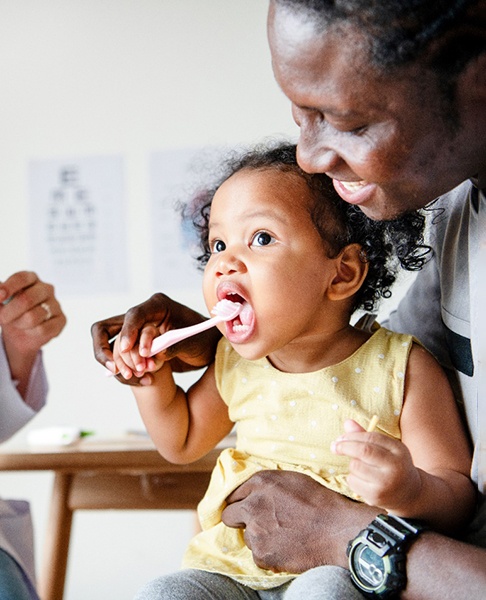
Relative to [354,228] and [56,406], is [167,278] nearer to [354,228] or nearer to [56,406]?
[56,406]

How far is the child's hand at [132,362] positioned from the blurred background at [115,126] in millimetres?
2332

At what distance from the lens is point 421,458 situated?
1093mm

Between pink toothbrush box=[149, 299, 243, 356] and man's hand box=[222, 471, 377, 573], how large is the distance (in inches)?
8.7

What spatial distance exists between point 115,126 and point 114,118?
0.11 feet

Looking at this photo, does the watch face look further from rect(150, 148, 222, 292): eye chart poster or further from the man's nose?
rect(150, 148, 222, 292): eye chart poster

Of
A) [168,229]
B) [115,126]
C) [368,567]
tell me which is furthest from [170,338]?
[115,126]

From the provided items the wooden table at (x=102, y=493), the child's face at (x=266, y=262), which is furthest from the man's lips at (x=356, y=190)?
the wooden table at (x=102, y=493)

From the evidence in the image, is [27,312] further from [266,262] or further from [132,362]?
[266,262]

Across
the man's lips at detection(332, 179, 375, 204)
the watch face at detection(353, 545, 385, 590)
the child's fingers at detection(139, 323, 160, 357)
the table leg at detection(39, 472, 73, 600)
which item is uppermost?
the man's lips at detection(332, 179, 375, 204)

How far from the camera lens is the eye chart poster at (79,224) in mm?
3580

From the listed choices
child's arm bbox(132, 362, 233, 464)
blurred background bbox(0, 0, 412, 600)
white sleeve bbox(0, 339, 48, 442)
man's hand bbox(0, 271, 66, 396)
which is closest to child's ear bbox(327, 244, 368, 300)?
child's arm bbox(132, 362, 233, 464)

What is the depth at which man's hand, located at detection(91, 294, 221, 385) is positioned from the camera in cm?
114

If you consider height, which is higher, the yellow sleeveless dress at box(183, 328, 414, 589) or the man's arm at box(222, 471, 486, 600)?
the yellow sleeveless dress at box(183, 328, 414, 589)

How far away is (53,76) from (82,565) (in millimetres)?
2108
